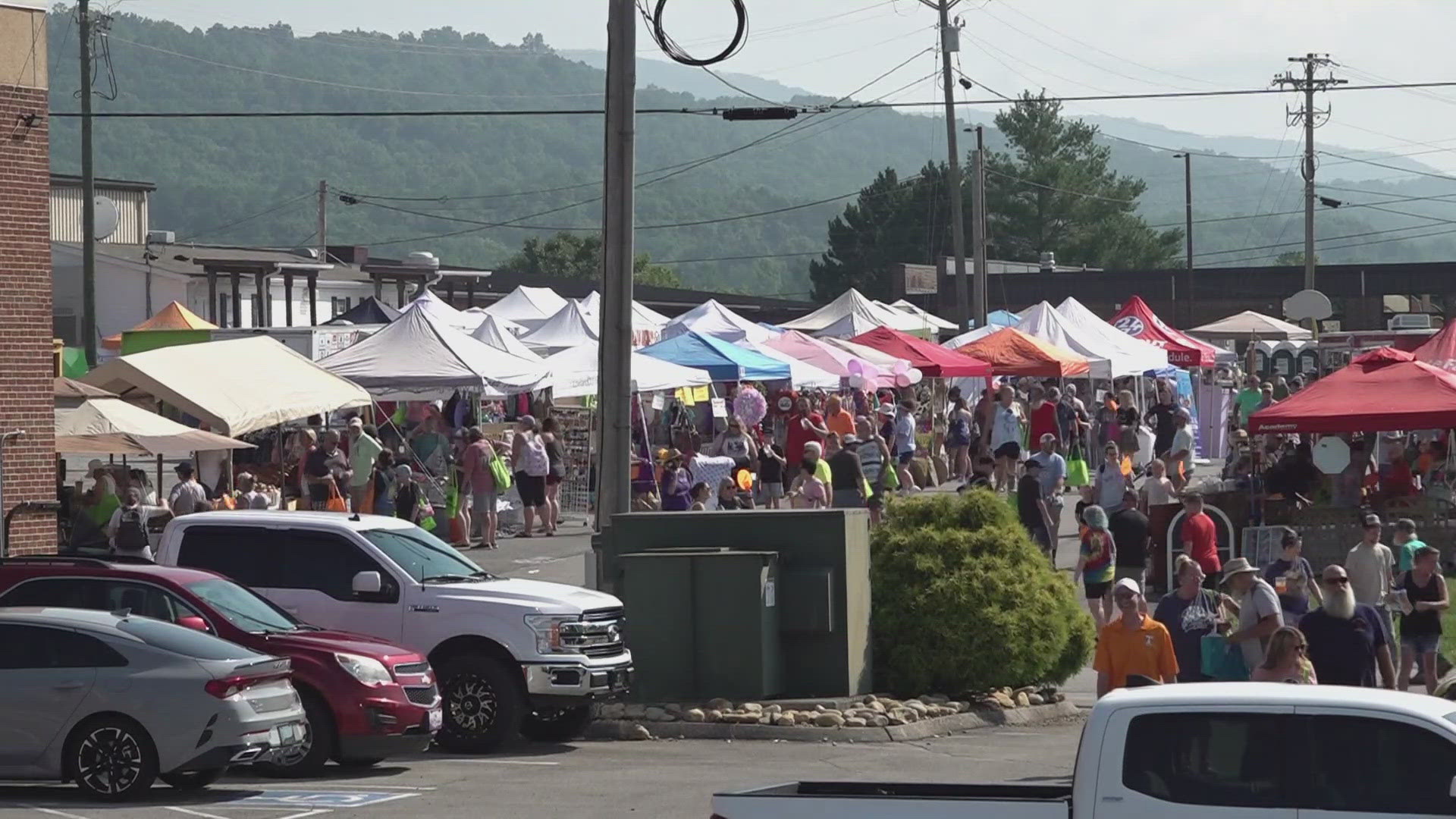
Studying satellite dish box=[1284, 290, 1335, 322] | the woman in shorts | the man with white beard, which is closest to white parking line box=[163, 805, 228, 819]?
the man with white beard

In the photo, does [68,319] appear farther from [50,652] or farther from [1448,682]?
[1448,682]

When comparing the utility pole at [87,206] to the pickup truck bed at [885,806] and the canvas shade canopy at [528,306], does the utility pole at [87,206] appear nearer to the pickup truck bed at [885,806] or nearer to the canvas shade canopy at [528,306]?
the canvas shade canopy at [528,306]

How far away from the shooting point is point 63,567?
14.0 meters

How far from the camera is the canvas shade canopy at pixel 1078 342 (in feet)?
126

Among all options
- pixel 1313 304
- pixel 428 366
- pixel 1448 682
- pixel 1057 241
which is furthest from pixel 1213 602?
pixel 1057 241

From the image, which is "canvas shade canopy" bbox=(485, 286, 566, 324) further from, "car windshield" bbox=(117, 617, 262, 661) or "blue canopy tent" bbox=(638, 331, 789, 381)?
"car windshield" bbox=(117, 617, 262, 661)

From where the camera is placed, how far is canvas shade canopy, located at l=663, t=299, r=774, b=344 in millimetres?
39156

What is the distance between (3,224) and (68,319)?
44.0 metres

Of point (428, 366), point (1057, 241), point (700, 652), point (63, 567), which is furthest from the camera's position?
point (1057, 241)

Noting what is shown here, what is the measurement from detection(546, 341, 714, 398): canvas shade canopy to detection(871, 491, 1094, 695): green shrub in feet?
40.3

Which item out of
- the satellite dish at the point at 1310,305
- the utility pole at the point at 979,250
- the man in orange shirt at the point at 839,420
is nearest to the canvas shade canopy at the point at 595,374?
the man in orange shirt at the point at 839,420

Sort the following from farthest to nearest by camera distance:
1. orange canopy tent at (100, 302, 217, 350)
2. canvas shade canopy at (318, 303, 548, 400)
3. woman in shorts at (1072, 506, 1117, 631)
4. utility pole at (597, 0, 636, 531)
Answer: orange canopy tent at (100, 302, 217, 350) < canvas shade canopy at (318, 303, 548, 400) < woman in shorts at (1072, 506, 1117, 631) < utility pole at (597, 0, 636, 531)

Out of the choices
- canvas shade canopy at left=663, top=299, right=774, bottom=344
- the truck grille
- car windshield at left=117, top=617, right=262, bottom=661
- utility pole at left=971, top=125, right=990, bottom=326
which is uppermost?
utility pole at left=971, top=125, right=990, bottom=326

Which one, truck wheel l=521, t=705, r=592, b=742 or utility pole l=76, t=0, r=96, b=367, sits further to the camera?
utility pole l=76, t=0, r=96, b=367
